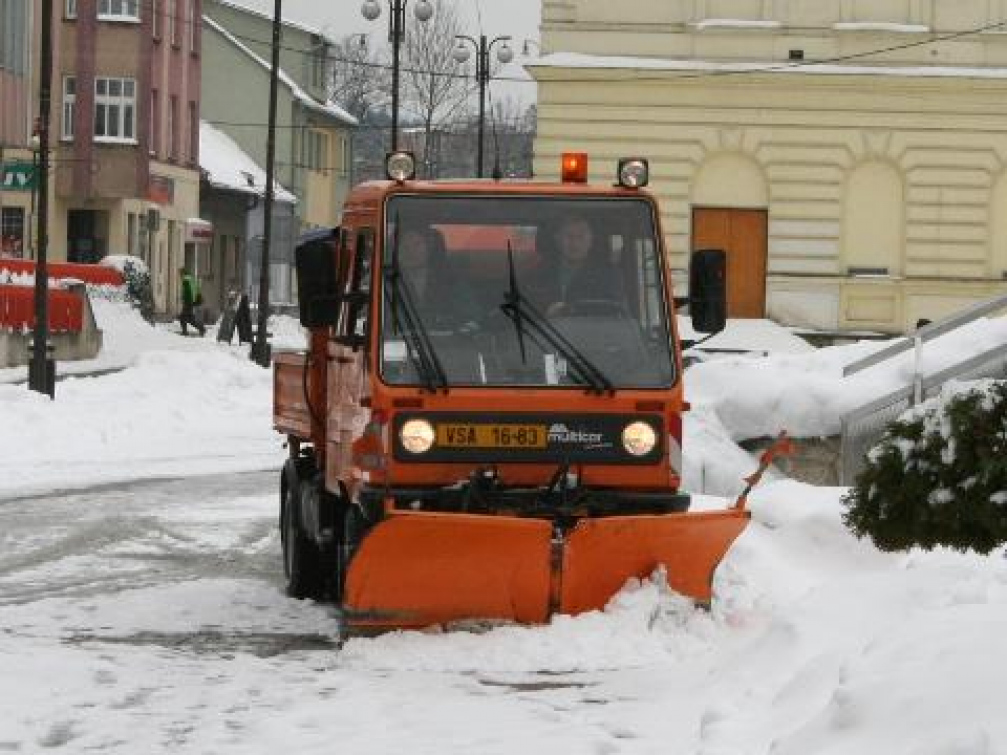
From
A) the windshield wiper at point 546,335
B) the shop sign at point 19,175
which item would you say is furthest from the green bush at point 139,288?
the windshield wiper at point 546,335

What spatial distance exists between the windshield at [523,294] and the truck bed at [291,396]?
2.22 meters

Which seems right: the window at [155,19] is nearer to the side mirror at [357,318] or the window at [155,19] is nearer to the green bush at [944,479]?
the side mirror at [357,318]

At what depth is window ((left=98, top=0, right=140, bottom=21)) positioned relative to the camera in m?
69.9

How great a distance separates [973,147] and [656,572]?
1655 inches

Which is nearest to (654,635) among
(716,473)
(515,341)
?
(515,341)

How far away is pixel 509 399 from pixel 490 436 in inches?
7.9

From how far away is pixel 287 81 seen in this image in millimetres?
100750

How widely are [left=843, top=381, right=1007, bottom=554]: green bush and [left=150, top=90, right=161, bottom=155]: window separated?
61509 millimetres

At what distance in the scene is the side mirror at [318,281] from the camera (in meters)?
13.3

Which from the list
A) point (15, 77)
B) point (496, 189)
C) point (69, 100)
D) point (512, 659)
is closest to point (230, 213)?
point (69, 100)

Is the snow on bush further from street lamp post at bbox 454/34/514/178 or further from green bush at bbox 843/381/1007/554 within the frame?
green bush at bbox 843/381/1007/554

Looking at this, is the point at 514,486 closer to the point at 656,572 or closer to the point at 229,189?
the point at 656,572

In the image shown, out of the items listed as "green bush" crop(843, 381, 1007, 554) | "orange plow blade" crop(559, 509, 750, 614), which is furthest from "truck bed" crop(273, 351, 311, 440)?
"green bush" crop(843, 381, 1007, 554)

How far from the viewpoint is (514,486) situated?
1304 centimetres
